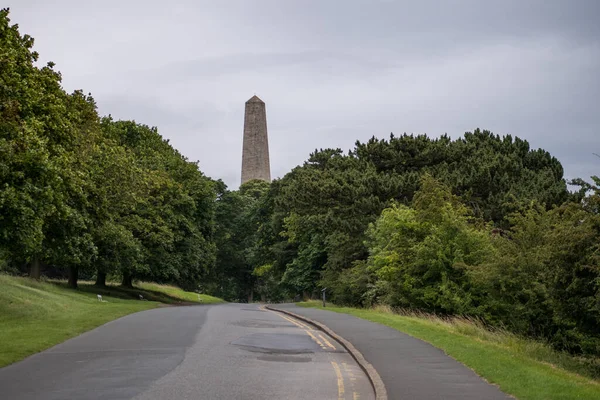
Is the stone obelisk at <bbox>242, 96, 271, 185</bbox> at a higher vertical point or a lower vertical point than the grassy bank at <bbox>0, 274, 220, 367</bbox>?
higher

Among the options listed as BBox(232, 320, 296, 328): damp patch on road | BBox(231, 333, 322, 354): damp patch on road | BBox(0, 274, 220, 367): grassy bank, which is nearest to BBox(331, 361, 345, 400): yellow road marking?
BBox(231, 333, 322, 354): damp patch on road

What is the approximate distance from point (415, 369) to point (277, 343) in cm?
541

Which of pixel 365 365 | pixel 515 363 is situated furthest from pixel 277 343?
pixel 515 363

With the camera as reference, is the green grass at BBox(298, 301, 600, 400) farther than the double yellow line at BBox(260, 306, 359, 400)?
No

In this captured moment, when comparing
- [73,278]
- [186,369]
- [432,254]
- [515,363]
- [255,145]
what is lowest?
[186,369]

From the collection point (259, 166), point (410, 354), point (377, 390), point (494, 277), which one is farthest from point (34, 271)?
point (259, 166)

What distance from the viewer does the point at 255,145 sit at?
382ft

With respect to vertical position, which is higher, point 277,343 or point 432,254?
point 432,254

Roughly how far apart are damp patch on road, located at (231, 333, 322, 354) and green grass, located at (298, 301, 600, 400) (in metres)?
3.18

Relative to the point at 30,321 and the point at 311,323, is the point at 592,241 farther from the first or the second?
the point at 30,321

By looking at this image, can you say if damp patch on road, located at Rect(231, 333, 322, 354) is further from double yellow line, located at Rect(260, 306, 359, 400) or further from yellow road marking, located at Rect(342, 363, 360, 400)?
yellow road marking, located at Rect(342, 363, 360, 400)

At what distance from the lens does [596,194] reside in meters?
17.0

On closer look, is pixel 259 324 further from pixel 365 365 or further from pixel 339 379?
pixel 339 379

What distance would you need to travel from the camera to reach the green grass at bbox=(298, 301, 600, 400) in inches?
427
